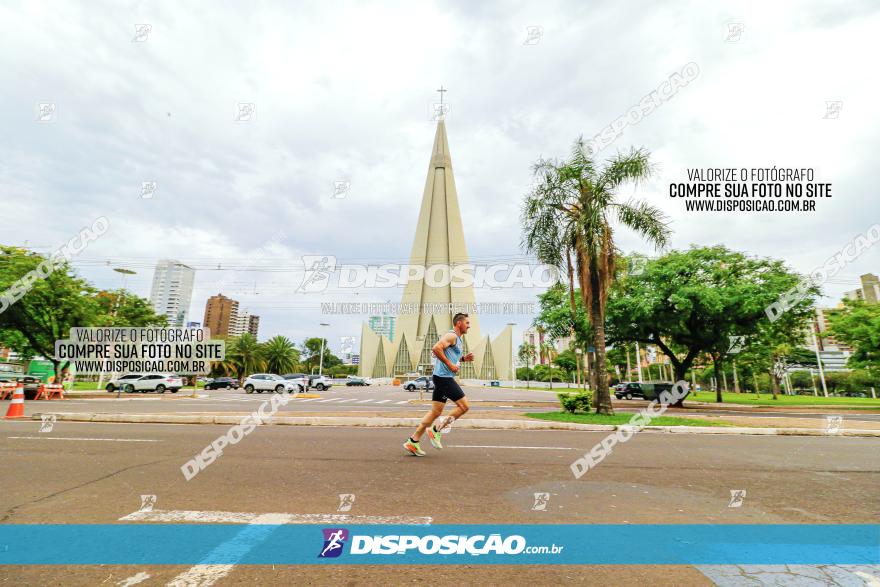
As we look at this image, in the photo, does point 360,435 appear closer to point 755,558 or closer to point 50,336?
point 755,558

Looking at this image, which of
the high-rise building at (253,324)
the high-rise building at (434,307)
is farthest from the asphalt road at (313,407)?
the high-rise building at (253,324)

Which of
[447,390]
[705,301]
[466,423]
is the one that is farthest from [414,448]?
[705,301]

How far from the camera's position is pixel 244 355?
5706 centimetres

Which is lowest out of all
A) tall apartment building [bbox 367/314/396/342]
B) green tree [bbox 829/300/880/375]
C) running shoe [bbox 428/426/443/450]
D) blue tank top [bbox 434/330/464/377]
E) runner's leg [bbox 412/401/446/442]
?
running shoe [bbox 428/426/443/450]

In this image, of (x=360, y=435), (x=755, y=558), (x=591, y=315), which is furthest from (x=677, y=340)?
(x=755, y=558)

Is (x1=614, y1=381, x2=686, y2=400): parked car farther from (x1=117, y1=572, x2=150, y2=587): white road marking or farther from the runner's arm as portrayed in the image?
(x1=117, y1=572, x2=150, y2=587): white road marking

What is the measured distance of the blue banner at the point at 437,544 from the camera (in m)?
2.62

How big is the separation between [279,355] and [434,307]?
3348 centimetres

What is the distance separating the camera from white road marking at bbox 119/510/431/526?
3.23 m

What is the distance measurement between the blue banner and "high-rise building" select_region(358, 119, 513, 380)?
3165 inches

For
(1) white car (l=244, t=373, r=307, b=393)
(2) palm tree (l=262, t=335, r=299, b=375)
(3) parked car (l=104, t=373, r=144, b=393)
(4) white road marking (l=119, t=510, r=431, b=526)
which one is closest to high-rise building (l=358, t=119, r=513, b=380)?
(2) palm tree (l=262, t=335, r=299, b=375)

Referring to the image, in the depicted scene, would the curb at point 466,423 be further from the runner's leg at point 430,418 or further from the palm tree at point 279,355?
the palm tree at point 279,355

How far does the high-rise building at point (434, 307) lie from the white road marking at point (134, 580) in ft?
267

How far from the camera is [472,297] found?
288ft
